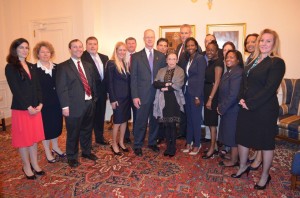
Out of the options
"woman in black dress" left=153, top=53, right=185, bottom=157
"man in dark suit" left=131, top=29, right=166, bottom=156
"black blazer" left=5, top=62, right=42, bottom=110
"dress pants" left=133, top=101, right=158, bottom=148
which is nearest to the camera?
"black blazer" left=5, top=62, right=42, bottom=110

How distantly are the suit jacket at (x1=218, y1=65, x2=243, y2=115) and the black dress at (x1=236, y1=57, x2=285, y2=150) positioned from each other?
229 millimetres

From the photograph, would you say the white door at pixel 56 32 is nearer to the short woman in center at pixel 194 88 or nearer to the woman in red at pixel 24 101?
the woman in red at pixel 24 101

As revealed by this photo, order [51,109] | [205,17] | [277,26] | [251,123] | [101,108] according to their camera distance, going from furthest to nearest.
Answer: [205,17]
[277,26]
[101,108]
[51,109]
[251,123]

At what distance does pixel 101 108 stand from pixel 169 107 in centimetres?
135

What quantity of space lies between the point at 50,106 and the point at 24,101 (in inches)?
21.2

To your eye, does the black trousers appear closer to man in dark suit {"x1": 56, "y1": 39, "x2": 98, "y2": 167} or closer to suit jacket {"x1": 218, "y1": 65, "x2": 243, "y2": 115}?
suit jacket {"x1": 218, "y1": 65, "x2": 243, "y2": 115}

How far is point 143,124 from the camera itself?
380 centimetres

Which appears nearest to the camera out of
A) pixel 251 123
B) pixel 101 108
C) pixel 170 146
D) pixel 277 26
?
pixel 251 123

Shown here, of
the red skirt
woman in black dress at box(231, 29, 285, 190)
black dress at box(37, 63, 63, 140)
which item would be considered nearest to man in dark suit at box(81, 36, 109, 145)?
black dress at box(37, 63, 63, 140)

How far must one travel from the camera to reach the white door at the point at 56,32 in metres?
6.04

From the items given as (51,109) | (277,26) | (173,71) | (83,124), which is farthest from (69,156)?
(277,26)

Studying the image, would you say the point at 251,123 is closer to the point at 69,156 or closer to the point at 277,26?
the point at 69,156

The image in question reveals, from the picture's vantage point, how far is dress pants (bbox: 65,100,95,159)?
3.33 m

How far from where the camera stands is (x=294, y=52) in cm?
494
